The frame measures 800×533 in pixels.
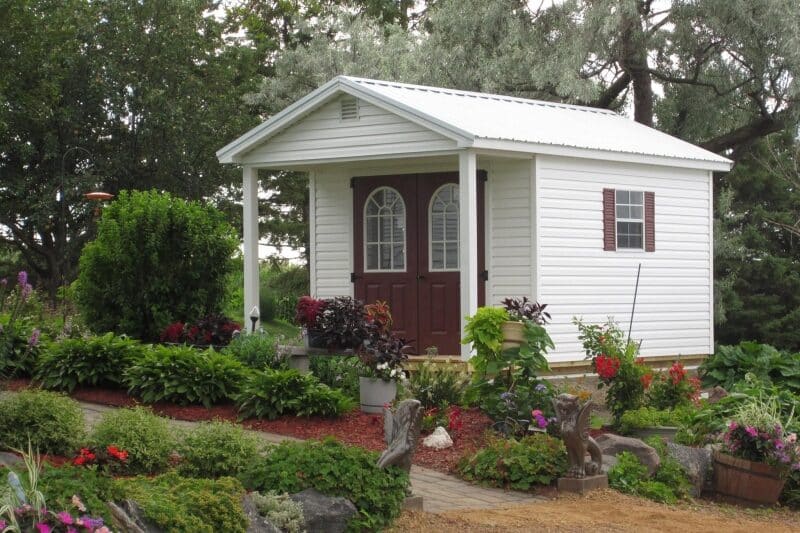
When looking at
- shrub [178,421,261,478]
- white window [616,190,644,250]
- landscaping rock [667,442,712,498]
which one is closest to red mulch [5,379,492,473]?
landscaping rock [667,442,712,498]

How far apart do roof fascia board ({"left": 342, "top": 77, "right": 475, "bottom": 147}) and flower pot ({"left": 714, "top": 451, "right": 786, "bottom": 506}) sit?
17.4 feet

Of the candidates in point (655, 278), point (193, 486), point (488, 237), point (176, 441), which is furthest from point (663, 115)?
point (193, 486)

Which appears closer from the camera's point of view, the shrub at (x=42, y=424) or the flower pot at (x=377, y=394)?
the shrub at (x=42, y=424)

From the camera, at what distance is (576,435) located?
8.35 metres

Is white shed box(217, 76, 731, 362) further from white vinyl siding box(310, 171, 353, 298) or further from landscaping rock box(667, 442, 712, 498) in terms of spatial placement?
landscaping rock box(667, 442, 712, 498)

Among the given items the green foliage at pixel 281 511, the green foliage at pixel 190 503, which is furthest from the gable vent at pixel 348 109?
the green foliage at pixel 190 503

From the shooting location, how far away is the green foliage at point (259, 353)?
38.9 ft

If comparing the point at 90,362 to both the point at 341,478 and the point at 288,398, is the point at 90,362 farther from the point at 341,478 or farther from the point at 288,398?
the point at 341,478

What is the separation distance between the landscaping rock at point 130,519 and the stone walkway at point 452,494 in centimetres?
242

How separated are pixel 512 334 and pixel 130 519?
5767mm

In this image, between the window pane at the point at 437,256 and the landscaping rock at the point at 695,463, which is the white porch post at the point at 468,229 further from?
the landscaping rock at the point at 695,463

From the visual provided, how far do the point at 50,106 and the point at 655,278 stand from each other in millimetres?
14219

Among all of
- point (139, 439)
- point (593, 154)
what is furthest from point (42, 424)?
point (593, 154)

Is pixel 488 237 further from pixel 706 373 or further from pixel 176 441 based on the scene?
pixel 176 441
